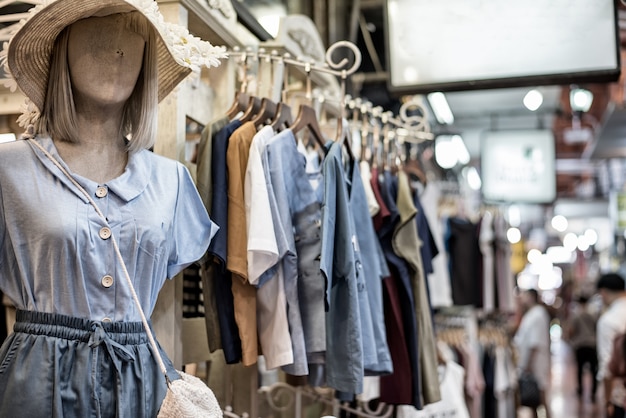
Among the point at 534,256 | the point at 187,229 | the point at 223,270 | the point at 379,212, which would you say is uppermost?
the point at 379,212

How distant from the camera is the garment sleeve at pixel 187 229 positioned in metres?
2.27

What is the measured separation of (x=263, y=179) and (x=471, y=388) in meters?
3.91

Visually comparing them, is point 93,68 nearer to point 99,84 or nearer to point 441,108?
point 99,84

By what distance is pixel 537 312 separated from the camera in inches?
352

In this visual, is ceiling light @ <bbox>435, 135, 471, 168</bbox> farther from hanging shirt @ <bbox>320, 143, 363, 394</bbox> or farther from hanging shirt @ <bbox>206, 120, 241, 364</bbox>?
hanging shirt @ <bbox>206, 120, 241, 364</bbox>

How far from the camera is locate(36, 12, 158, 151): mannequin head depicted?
201cm

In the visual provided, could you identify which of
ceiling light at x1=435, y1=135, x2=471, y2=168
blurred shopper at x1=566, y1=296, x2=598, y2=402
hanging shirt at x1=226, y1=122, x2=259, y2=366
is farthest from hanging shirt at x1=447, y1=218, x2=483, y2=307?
blurred shopper at x1=566, y1=296, x2=598, y2=402

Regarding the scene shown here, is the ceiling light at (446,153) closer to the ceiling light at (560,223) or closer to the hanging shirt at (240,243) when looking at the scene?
the hanging shirt at (240,243)

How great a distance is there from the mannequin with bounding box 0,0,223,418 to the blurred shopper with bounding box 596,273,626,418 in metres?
4.58

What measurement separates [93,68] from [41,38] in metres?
0.16

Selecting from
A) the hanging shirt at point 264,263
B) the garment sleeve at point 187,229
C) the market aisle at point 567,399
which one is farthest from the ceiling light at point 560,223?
the garment sleeve at point 187,229

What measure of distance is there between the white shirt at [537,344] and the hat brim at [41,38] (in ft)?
23.6

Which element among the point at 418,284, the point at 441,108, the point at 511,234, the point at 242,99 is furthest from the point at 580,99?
the point at 242,99

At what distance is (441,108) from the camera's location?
9.27 meters
